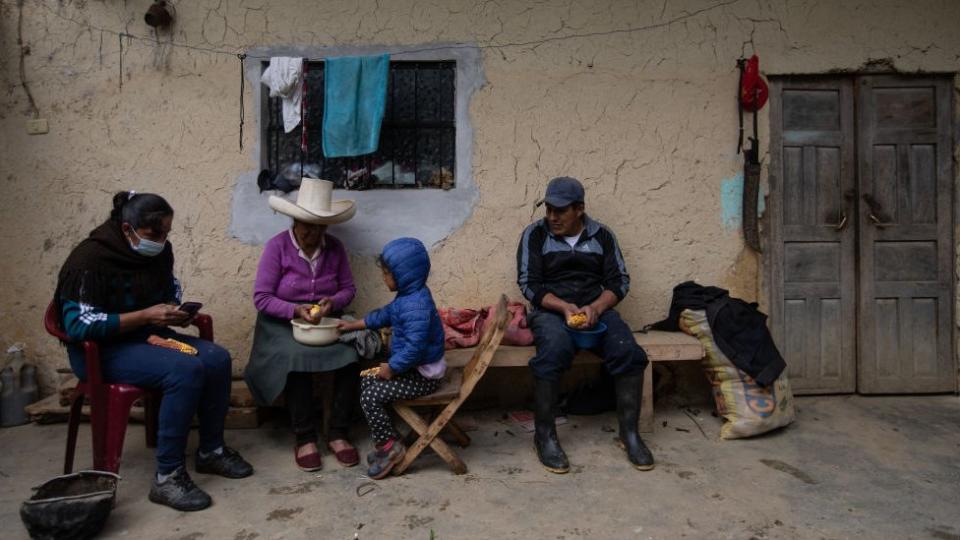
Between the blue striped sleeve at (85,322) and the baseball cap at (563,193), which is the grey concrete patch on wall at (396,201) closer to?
the baseball cap at (563,193)

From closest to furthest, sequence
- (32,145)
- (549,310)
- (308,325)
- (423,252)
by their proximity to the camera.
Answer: (423,252) < (308,325) < (549,310) < (32,145)

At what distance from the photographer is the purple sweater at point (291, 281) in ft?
13.1

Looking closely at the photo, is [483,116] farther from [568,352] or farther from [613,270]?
[568,352]

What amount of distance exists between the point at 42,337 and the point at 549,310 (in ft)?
11.8

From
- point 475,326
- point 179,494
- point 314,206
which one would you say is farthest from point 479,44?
point 179,494

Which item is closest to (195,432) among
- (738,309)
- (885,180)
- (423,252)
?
(423,252)

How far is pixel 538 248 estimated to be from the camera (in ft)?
14.1

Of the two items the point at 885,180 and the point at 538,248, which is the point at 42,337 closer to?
the point at 538,248

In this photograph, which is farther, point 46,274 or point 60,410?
point 46,274

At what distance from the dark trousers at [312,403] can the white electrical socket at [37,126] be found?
102 inches

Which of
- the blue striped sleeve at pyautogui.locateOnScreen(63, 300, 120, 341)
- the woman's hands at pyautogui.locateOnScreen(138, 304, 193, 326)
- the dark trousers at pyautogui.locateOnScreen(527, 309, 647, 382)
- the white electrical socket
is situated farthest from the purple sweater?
the white electrical socket

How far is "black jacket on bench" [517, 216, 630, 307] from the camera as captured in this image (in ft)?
13.9

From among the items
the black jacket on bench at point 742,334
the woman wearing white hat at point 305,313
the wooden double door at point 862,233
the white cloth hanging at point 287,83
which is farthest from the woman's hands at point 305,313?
the wooden double door at point 862,233

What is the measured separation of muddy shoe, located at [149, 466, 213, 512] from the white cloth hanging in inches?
91.7
